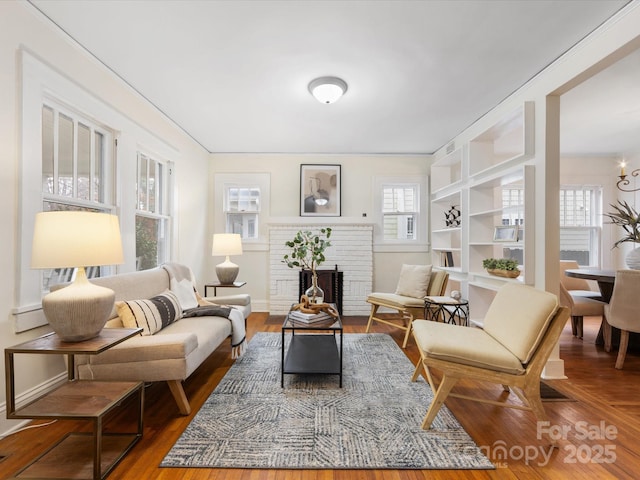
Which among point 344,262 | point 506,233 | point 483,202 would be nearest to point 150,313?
point 344,262

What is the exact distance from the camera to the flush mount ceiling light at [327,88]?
2780mm

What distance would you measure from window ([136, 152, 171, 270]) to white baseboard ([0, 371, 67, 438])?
4.39ft

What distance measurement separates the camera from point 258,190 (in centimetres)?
517

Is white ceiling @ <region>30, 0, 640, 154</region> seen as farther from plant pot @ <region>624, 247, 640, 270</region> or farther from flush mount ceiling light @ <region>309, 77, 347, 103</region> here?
plant pot @ <region>624, 247, 640, 270</region>

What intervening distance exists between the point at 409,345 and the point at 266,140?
3327 millimetres

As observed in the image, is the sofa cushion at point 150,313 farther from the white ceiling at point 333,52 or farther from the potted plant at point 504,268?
the potted plant at point 504,268

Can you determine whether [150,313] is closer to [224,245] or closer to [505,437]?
[224,245]

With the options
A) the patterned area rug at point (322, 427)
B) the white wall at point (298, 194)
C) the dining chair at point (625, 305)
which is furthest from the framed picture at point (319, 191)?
the dining chair at point (625, 305)

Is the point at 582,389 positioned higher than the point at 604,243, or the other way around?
the point at 604,243

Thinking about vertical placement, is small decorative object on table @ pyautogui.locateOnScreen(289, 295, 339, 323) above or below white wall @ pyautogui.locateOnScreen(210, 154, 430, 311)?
below

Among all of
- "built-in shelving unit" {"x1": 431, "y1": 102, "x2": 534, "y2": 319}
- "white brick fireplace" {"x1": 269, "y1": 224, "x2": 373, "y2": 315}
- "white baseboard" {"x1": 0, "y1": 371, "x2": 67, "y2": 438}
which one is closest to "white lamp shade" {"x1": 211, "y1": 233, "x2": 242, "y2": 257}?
"white brick fireplace" {"x1": 269, "y1": 224, "x2": 373, "y2": 315}

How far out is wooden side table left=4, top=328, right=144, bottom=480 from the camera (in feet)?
4.94

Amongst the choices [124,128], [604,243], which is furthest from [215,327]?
[604,243]

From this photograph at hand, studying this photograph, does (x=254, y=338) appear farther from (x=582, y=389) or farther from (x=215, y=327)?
(x=582, y=389)
